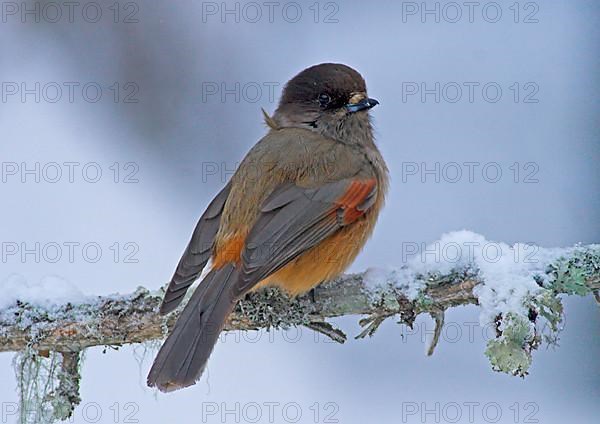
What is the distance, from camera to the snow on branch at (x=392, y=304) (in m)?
4.04

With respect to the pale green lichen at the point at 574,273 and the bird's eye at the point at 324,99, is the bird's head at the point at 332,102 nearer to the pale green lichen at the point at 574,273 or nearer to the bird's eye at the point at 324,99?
the bird's eye at the point at 324,99

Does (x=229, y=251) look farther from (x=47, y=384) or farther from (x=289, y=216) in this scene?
(x=47, y=384)

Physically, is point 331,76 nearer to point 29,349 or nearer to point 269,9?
point 29,349

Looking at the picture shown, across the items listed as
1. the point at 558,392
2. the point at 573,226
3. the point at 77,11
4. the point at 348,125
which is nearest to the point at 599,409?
the point at 558,392

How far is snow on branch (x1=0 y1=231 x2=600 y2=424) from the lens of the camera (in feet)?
13.3

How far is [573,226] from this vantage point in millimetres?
7020

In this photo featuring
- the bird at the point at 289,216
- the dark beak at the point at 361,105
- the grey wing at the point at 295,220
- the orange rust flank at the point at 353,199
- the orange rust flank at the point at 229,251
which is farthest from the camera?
the dark beak at the point at 361,105

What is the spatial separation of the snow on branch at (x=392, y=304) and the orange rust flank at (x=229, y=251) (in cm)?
18

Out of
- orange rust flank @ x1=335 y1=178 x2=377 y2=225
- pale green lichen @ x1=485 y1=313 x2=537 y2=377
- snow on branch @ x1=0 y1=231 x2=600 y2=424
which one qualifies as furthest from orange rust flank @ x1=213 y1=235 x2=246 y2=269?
pale green lichen @ x1=485 y1=313 x2=537 y2=377

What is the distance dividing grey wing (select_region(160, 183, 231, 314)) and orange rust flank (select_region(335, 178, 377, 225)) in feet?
1.91

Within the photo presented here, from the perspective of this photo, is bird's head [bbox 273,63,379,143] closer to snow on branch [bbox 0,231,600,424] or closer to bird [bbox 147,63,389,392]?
bird [bbox 147,63,389,392]

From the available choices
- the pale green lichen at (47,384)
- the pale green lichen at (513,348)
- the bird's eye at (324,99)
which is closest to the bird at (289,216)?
the bird's eye at (324,99)

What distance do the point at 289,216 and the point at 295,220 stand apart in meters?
0.04

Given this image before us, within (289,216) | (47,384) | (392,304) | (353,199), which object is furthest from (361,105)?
(47,384)
